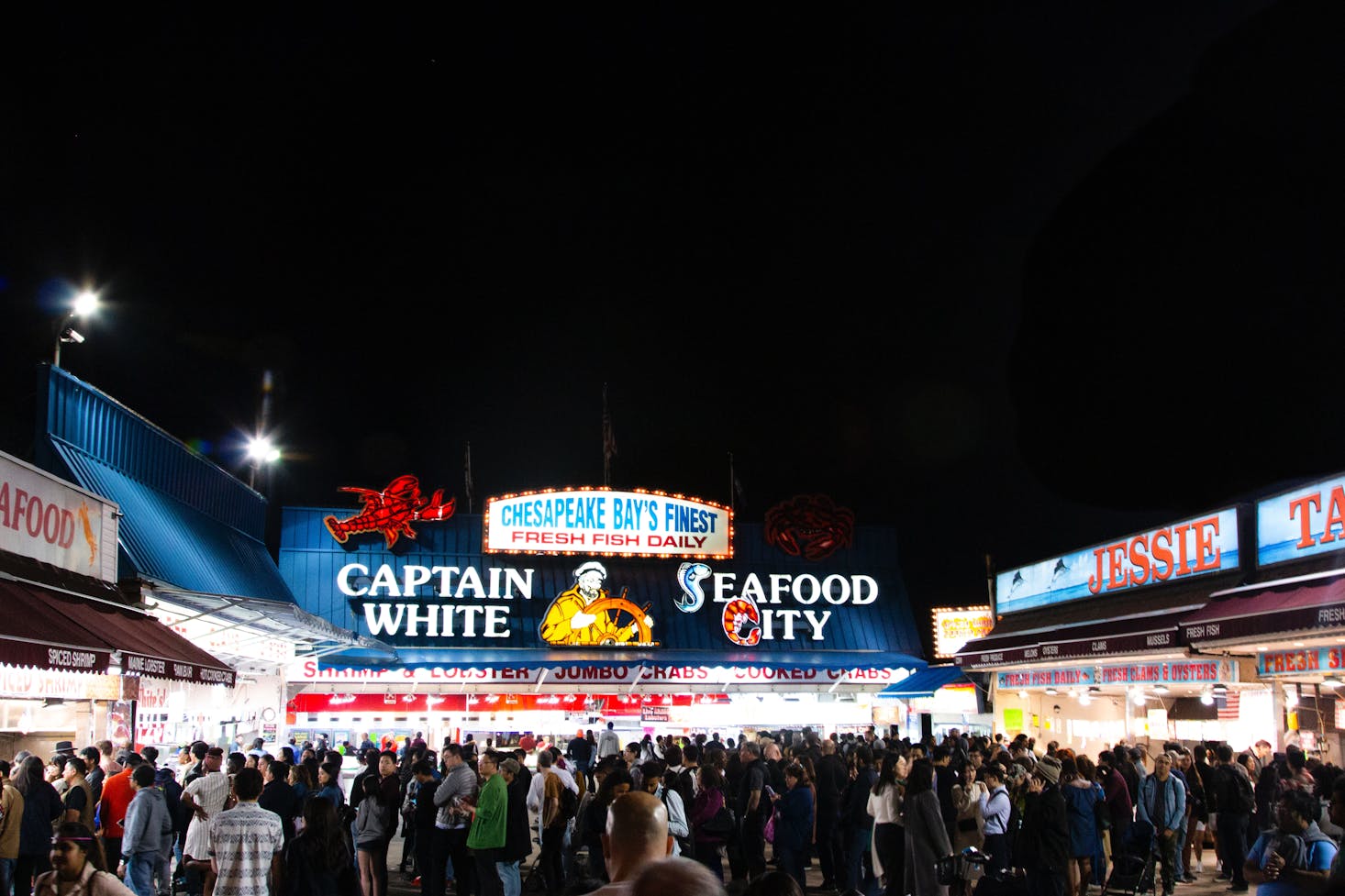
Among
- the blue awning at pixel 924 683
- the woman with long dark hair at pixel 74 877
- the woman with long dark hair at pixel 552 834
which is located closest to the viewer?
the woman with long dark hair at pixel 74 877

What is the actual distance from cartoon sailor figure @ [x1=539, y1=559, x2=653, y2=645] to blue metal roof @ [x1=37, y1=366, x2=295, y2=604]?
7982 millimetres

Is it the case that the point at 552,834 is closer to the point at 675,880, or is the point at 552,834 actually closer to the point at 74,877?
the point at 74,877

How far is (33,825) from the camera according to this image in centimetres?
1130

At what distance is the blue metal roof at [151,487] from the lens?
Result: 680 inches

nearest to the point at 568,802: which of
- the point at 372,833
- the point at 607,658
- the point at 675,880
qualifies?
the point at 372,833

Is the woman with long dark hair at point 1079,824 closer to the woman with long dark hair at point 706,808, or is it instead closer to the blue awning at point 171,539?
the woman with long dark hair at point 706,808

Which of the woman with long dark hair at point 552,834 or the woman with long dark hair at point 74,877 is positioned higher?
the woman with long dark hair at point 74,877

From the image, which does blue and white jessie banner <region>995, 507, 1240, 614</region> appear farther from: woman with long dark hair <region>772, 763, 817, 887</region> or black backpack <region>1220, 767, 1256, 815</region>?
woman with long dark hair <region>772, 763, 817, 887</region>

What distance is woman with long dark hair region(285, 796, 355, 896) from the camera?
29.0 feet

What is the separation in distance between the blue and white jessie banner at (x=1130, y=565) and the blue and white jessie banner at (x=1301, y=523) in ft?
2.95

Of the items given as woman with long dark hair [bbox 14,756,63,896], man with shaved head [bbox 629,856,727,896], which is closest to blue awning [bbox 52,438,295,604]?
woman with long dark hair [bbox 14,756,63,896]

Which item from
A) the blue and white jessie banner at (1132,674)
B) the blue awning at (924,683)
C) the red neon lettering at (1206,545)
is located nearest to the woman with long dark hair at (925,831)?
the blue and white jessie banner at (1132,674)

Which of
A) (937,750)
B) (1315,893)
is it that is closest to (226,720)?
(937,750)

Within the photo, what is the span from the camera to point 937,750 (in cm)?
1555
